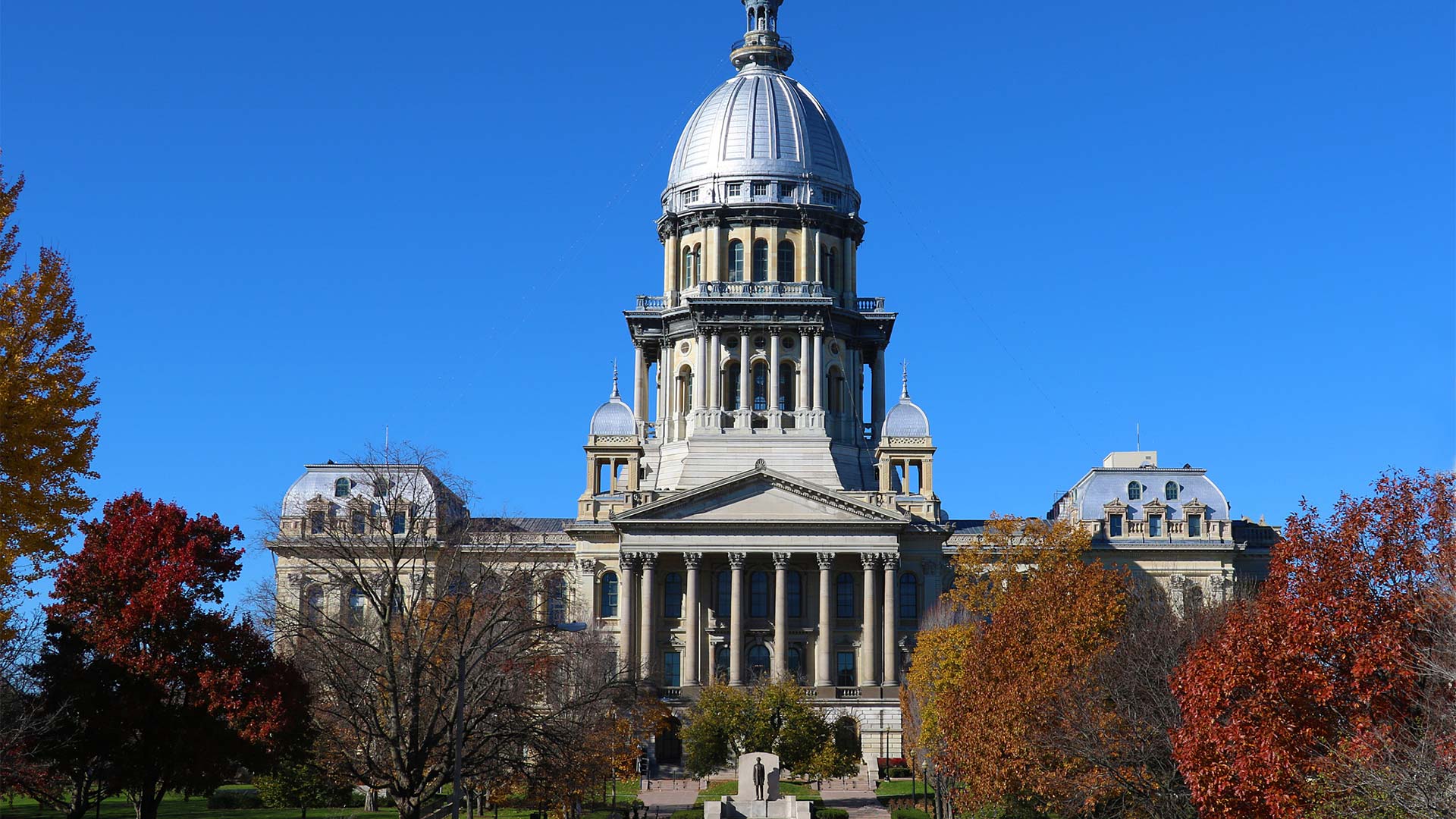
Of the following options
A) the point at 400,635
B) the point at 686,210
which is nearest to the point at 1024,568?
the point at 686,210

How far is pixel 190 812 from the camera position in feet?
228

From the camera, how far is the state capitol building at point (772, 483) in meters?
101

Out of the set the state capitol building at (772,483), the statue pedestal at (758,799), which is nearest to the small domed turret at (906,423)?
the state capitol building at (772,483)

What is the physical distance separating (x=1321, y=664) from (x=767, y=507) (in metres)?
62.9

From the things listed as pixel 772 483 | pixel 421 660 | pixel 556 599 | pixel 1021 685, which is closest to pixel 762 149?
pixel 772 483

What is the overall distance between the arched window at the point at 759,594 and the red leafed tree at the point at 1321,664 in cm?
6363

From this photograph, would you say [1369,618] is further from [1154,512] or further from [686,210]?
[686,210]

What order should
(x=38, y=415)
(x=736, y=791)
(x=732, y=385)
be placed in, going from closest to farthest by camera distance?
(x=38, y=415)
(x=736, y=791)
(x=732, y=385)

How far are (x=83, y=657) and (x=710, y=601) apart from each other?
176ft

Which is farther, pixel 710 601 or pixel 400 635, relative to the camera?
pixel 710 601

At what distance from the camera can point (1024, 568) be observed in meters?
102

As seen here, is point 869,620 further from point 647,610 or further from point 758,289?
→ point 758,289

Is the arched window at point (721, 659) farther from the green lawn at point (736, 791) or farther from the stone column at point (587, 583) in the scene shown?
the green lawn at point (736, 791)

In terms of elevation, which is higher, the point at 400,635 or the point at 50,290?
the point at 50,290
